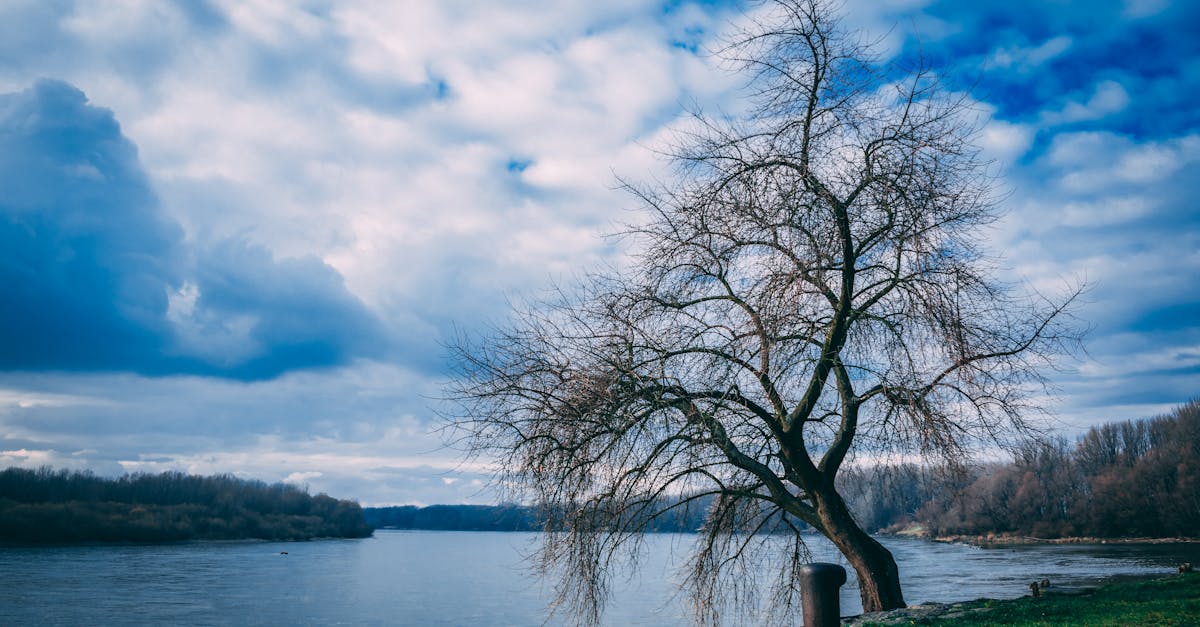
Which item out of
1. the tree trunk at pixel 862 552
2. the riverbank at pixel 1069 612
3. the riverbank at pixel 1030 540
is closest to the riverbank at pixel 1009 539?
the riverbank at pixel 1030 540

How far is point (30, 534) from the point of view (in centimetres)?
8331

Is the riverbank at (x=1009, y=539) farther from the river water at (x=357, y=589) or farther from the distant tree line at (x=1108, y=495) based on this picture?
the river water at (x=357, y=589)

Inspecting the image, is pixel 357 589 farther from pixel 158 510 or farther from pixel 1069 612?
pixel 158 510

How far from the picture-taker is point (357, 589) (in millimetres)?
44188

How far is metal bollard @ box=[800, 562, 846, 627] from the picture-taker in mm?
8602

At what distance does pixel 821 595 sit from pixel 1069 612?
4.51 meters

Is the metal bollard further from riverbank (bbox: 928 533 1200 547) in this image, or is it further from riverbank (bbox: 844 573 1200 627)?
riverbank (bbox: 928 533 1200 547)

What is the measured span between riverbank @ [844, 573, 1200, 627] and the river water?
214 inches

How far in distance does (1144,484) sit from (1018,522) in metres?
12.8

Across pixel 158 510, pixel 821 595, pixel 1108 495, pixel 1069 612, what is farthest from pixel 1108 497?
pixel 158 510

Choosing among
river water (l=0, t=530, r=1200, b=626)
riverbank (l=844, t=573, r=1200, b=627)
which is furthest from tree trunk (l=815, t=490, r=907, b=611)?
river water (l=0, t=530, r=1200, b=626)

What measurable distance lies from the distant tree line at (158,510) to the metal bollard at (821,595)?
328 feet

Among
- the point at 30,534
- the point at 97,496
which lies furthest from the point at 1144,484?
the point at 97,496

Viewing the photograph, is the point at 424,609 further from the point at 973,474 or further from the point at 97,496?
the point at 97,496
